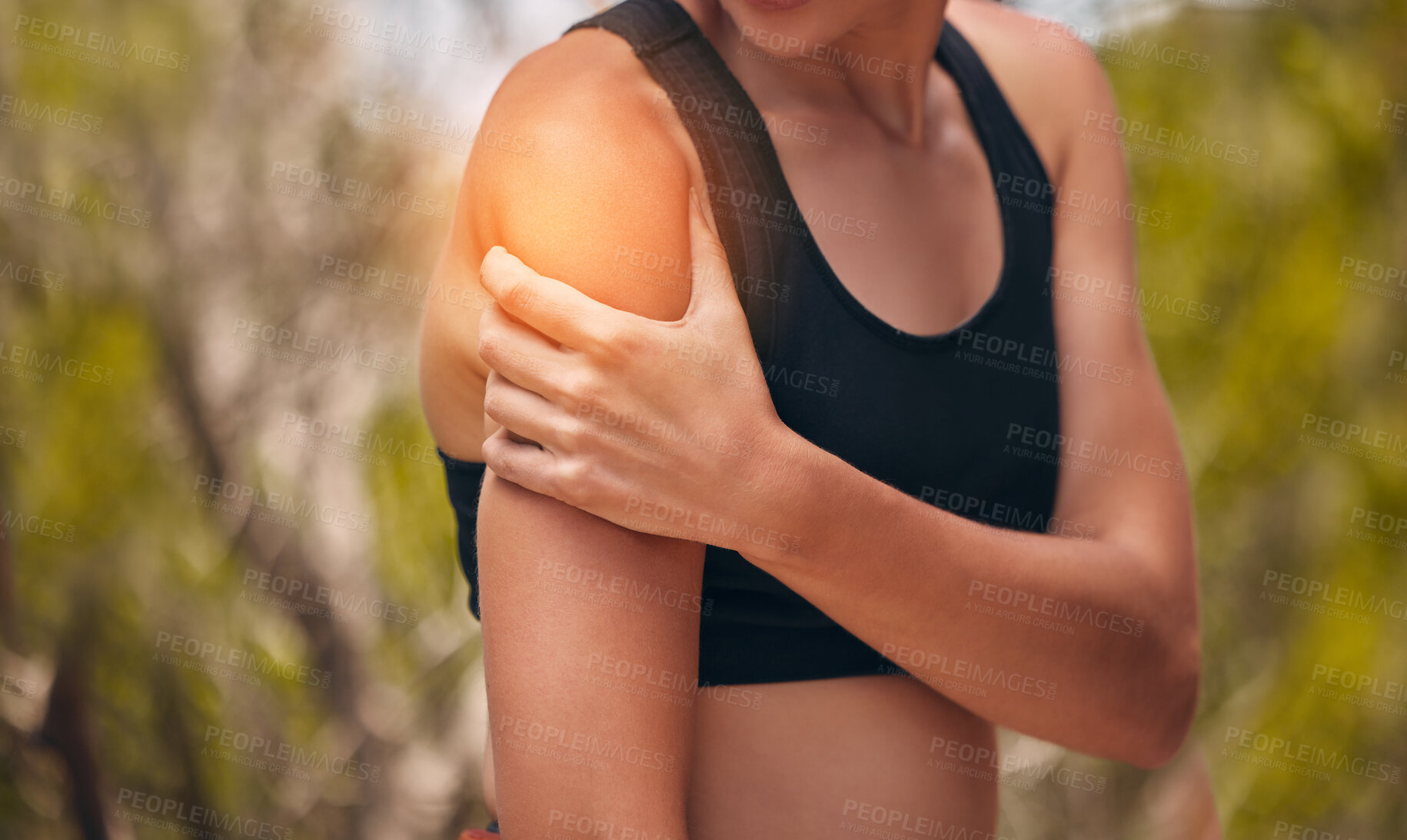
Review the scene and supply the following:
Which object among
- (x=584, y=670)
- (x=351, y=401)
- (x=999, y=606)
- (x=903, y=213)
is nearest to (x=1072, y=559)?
(x=999, y=606)

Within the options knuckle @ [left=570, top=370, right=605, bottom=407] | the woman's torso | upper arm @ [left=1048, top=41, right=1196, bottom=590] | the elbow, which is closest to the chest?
the woman's torso

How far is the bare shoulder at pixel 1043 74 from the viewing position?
82cm

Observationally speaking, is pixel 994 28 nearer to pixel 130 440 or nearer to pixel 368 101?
pixel 368 101

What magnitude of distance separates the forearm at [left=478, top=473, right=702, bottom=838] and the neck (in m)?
0.36

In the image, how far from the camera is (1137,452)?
2.55ft

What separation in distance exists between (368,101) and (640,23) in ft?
2.37

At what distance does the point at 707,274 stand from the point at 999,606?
1.11 feet

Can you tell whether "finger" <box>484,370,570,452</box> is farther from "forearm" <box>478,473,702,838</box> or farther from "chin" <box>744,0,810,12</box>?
"chin" <box>744,0,810,12</box>

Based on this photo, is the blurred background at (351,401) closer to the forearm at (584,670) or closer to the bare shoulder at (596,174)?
the bare shoulder at (596,174)

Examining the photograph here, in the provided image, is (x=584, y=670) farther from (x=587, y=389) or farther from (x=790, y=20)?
(x=790, y=20)

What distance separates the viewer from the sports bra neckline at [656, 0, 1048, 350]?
583 mm

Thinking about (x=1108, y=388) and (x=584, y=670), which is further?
(x=1108, y=388)

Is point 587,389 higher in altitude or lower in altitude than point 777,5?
lower

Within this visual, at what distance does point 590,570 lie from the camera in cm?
50
